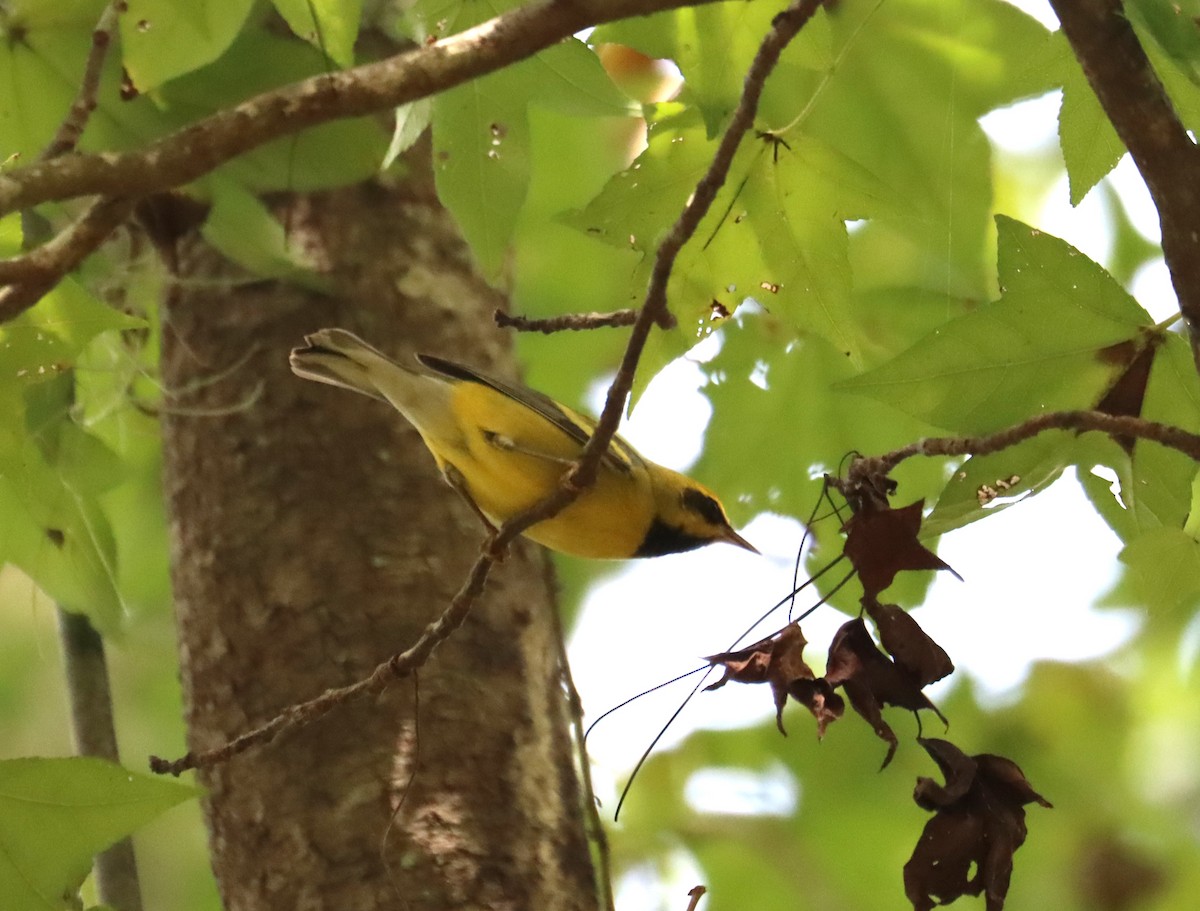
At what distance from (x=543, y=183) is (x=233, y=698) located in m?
1.88

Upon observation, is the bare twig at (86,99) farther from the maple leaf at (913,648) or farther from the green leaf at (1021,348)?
the maple leaf at (913,648)

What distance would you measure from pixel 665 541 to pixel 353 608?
81cm

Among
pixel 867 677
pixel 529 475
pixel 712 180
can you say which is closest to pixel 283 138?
pixel 529 475

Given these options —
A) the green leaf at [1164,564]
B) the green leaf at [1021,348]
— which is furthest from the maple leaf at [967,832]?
the green leaf at [1021,348]

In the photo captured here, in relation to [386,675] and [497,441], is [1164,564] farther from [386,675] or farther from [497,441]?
[497,441]

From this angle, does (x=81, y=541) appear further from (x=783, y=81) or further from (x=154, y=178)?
(x=783, y=81)

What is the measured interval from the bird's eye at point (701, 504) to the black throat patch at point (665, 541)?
60 mm

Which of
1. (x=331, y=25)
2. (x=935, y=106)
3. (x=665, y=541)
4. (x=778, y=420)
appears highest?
(x=935, y=106)

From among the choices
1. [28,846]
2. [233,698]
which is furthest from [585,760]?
[28,846]

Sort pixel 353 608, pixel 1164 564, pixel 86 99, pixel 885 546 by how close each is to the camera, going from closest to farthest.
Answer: pixel 885 546 → pixel 1164 564 → pixel 86 99 → pixel 353 608

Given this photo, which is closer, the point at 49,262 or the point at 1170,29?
the point at 1170,29

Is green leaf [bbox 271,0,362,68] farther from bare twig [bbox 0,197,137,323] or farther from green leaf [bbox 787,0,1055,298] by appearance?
green leaf [bbox 787,0,1055,298]

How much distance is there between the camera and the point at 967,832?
1631 millimetres

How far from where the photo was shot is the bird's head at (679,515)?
3.09 m
